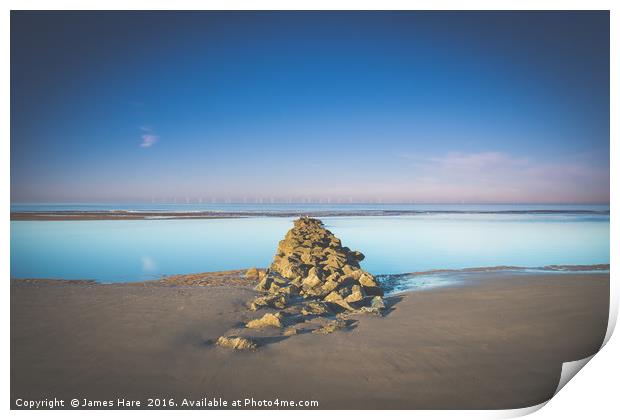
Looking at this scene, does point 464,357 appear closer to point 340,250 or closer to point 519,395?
point 519,395

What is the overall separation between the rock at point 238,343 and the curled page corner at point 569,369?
3455 mm

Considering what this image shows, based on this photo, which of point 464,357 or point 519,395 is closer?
point 519,395

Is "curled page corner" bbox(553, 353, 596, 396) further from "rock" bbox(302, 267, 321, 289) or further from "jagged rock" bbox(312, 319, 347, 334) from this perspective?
"rock" bbox(302, 267, 321, 289)

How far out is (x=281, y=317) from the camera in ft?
13.6

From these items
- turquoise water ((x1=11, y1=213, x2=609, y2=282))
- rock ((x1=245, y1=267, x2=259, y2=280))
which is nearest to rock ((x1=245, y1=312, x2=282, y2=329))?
rock ((x1=245, y1=267, x2=259, y2=280))

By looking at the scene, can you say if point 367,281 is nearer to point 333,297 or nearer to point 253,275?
point 333,297

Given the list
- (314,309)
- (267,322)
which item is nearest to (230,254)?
(314,309)

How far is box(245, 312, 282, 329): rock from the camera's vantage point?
13.2ft

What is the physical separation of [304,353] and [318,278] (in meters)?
2.50

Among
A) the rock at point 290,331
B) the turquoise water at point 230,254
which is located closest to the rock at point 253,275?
the turquoise water at point 230,254

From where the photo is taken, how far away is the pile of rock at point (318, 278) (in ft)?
17.1
